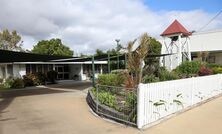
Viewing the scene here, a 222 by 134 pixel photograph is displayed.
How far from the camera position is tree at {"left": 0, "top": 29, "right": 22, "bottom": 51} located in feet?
105

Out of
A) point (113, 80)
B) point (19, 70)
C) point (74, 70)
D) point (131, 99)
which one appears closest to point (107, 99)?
point (131, 99)

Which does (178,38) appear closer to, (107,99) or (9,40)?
(107,99)

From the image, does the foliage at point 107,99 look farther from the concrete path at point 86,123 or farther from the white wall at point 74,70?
the white wall at point 74,70

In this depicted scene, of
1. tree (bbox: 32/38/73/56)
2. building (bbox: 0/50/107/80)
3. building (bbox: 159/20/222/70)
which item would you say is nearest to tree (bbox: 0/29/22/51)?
tree (bbox: 32/38/73/56)

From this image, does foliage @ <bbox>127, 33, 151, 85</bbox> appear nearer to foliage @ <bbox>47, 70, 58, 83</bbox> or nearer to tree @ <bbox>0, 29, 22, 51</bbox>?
foliage @ <bbox>47, 70, 58, 83</bbox>

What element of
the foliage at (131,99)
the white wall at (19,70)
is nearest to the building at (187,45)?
the foliage at (131,99)

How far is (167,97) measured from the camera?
6.90 metres

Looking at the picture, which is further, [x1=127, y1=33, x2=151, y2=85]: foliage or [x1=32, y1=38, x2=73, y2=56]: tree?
[x1=32, y1=38, x2=73, y2=56]: tree

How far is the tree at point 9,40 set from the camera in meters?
31.9

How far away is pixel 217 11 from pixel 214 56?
5.24 meters

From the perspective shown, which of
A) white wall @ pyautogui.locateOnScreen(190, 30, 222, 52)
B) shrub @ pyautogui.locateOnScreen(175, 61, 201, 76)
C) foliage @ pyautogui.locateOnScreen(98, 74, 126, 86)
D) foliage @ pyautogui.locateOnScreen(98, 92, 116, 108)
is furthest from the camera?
white wall @ pyautogui.locateOnScreen(190, 30, 222, 52)

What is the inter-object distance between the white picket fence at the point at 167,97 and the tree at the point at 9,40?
30948 millimetres

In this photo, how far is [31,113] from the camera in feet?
27.1

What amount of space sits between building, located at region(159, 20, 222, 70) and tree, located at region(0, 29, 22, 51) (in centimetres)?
2347
